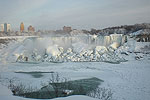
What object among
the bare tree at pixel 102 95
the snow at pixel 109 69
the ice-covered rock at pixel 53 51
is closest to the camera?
the bare tree at pixel 102 95

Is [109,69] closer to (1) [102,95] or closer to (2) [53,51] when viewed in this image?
(1) [102,95]

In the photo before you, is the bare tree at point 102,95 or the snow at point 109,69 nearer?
the bare tree at point 102,95

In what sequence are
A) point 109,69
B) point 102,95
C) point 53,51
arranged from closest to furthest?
point 102,95 < point 109,69 < point 53,51

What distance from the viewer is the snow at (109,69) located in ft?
25.4

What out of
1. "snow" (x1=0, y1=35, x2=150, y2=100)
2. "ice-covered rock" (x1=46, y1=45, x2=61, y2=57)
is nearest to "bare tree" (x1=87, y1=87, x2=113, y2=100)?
"snow" (x1=0, y1=35, x2=150, y2=100)

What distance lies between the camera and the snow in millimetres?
7745

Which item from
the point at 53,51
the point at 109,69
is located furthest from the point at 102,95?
the point at 53,51

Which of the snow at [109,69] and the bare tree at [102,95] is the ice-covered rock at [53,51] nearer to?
the snow at [109,69]

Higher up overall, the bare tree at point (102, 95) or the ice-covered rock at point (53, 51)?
the ice-covered rock at point (53, 51)

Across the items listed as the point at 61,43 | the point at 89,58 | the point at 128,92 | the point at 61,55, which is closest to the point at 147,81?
the point at 128,92

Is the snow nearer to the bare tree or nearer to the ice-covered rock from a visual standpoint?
the ice-covered rock

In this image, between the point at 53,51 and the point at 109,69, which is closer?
the point at 109,69

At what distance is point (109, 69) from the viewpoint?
1247cm

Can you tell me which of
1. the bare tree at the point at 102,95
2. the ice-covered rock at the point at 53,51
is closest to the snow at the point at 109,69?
the ice-covered rock at the point at 53,51
